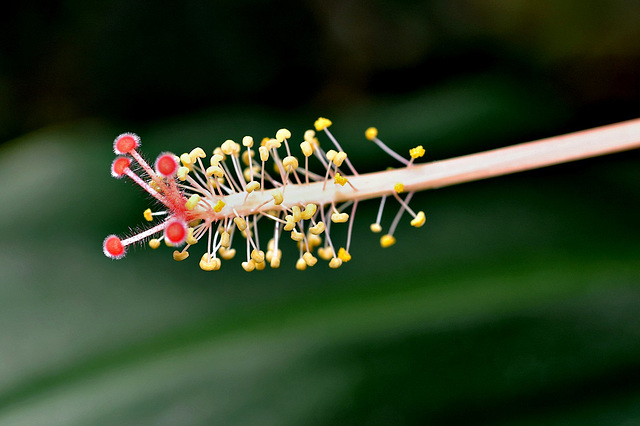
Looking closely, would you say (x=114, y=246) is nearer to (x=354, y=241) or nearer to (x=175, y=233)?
(x=175, y=233)

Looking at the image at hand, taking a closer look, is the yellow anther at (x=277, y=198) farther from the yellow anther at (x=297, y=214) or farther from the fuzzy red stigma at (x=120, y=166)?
the fuzzy red stigma at (x=120, y=166)

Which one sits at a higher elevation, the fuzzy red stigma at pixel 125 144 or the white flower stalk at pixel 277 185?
the fuzzy red stigma at pixel 125 144

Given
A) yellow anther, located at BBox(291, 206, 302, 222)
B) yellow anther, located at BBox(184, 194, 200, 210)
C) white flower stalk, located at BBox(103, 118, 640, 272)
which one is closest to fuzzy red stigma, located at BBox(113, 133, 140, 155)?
white flower stalk, located at BBox(103, 118, 640, 272)

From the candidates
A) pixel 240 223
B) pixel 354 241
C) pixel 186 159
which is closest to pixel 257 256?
pixel 240 223

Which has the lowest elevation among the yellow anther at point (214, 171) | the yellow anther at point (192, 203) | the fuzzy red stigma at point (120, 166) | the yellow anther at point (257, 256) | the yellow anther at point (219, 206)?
the yellow anther at point (257, 256)

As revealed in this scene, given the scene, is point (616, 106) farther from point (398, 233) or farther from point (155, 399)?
point (155, 399)

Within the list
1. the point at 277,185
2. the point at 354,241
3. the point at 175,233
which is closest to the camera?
the point at 175,233

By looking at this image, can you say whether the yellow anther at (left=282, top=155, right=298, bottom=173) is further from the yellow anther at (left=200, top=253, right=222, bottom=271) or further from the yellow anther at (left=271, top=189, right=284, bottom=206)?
the yellow anther at (left=200, top=253, right=222, bottom=271)

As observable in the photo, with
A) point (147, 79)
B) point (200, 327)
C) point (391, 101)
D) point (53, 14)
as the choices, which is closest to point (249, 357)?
point (200, 327)

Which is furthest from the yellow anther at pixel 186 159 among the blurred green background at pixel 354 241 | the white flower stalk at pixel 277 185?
the blurred green background at pixel 354 241
